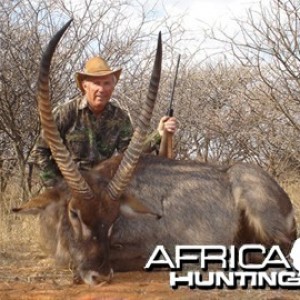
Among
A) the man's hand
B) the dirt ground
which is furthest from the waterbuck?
the man's hand

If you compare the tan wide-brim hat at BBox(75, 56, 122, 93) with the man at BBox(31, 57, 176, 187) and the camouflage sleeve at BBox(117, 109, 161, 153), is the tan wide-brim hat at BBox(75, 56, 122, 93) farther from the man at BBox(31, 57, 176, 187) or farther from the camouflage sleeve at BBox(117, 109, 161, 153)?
the camouflage sleeve at BBox(117, 109, 161, 153)

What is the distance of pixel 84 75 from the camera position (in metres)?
6.25

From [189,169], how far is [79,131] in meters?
1.12

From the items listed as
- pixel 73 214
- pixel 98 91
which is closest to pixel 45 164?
pixel 98 91

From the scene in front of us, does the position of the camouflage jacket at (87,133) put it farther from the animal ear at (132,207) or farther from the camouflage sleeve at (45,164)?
the animal ear at (132,207)

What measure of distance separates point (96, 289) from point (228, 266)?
1083 millimetres

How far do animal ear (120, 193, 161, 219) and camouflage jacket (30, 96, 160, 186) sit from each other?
1.17 m

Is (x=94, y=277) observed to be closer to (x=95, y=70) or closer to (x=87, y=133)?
(x=87, y=133)

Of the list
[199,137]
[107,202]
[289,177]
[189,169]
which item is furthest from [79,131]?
[199,137]

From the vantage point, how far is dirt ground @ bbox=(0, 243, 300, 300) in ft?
13.4

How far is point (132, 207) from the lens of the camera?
4891 mm

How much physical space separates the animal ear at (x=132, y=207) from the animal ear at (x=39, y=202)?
46 centimetres

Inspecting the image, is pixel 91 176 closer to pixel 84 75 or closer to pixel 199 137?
pixel 84 75

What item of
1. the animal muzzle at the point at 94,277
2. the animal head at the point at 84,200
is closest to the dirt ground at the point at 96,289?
the animal muzzle at the point at 94,277
